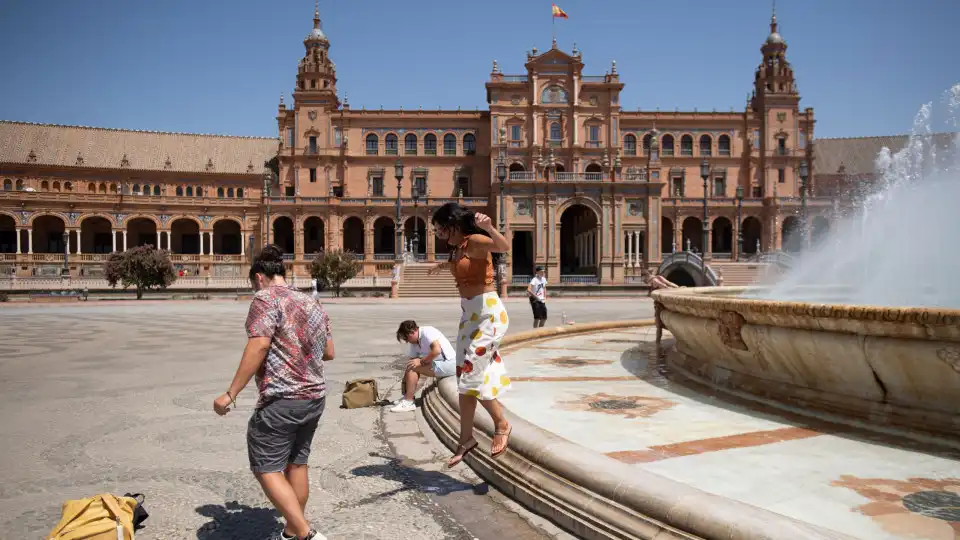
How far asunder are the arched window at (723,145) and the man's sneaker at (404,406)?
57217 mm

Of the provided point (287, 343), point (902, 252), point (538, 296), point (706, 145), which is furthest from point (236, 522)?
point (706, 145)

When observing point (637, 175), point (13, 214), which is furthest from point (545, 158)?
point (13, 214)

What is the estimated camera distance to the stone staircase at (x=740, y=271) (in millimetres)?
38875

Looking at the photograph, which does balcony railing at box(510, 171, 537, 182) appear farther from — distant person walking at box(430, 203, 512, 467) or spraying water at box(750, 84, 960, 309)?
distant person walking at box(430, 203, 512, 467)

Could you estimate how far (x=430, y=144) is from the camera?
56156 mm

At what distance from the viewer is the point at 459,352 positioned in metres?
4.12

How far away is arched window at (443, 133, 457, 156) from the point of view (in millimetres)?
55781

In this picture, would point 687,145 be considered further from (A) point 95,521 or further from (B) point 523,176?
(A) point 95,521

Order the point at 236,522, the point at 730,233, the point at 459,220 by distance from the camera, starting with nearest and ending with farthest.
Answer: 1. the point at 236,522
2. the point at 459,220
3. the point at 730,233

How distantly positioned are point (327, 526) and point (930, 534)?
298 centimetres

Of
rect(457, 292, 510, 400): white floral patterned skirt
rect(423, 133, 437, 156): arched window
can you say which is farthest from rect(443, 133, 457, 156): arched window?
rect(457, 292, 510, 400): white floral patterned skirt

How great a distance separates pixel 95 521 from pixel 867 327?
4605 mm

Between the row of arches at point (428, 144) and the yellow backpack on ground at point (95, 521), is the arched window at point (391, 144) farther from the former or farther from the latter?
the yellow backpack on ground at point (95, 521)

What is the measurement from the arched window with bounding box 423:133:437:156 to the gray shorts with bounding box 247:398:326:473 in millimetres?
53942
